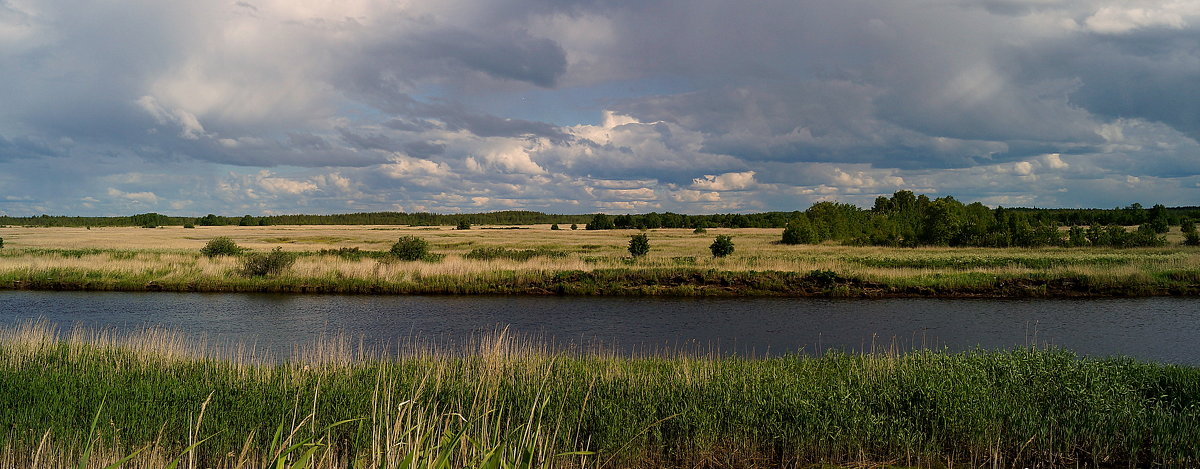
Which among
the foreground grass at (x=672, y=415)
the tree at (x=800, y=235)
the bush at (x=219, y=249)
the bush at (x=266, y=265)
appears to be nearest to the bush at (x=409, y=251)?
the bush at (x=266, y=265)

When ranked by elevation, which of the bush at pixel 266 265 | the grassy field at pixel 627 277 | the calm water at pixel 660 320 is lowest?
the calm water at pixel 660 320

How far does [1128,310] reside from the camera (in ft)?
85.6

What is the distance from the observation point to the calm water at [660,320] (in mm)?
19547

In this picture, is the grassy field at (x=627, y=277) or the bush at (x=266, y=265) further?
the bush at (x=266, y=265)

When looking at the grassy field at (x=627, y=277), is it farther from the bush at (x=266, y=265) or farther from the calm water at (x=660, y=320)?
the calm water at (x=660, y=320)

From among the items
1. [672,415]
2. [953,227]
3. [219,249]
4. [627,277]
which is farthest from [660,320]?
[953,227]

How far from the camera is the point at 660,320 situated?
24.7 meters

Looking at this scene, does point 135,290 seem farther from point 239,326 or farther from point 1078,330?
point 1078,330

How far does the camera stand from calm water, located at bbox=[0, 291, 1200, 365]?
1955cm

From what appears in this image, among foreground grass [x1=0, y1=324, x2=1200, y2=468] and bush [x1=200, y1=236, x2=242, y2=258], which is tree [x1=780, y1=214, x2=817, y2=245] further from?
foreground grass [x1=0, y1=324, x2=1200, y2=468]

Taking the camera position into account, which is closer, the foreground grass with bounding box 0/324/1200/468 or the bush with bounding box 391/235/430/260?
the foreground grass with bounding box 0/324/1200/468

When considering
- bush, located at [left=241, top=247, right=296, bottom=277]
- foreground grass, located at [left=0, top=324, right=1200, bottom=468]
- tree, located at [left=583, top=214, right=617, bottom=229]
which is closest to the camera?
foreground grass, located at [left=0, top=324, right=1200, bottom=468]

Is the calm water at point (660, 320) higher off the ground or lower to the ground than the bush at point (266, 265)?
lower

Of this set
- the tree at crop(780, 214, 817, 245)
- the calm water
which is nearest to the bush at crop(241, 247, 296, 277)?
the calm water
